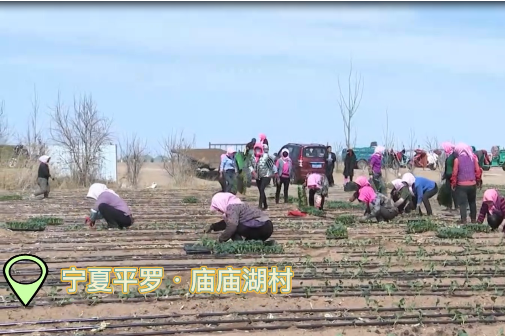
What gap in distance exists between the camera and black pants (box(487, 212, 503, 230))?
10.8m

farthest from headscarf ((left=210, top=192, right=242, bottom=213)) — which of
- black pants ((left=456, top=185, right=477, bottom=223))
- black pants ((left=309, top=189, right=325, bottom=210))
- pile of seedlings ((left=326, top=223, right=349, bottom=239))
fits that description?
black pants ((left=309, top=189, right=325, bottom=210))

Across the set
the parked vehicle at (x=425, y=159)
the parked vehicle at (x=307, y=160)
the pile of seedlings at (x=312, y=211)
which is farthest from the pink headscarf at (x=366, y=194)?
the parked vehicle at (x=425, y=159)

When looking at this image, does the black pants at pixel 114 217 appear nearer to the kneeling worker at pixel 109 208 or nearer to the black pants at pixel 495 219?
the kneeling worker at pixel 109 208

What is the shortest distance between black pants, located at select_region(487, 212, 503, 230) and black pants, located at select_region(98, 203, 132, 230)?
6140 millimetres

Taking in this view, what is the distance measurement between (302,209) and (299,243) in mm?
4437

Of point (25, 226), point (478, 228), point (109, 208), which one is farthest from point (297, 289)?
point (25, 226)

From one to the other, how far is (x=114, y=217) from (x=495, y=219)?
6424 millimetres

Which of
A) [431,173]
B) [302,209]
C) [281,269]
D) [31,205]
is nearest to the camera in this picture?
[281,269]

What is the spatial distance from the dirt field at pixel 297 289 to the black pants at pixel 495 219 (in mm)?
411

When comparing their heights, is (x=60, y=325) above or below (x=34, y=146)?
below

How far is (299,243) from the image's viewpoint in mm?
9539

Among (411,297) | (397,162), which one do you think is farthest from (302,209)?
(397,162)

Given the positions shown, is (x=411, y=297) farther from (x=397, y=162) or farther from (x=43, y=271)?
(x=397, y=162)

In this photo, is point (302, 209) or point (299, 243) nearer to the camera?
point (299, 243)
